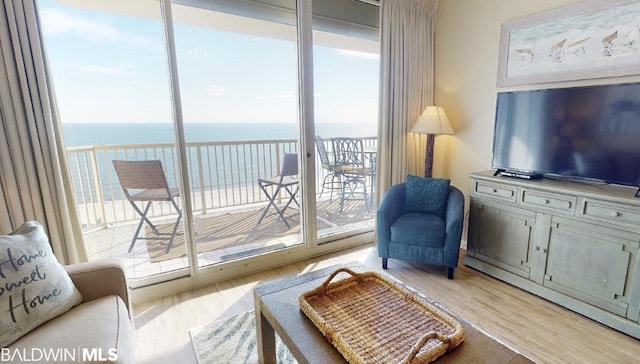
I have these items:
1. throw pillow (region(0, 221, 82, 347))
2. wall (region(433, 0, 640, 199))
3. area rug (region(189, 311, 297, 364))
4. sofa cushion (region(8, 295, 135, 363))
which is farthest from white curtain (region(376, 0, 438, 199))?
throw pillow (region(0, 221, 82, 347))

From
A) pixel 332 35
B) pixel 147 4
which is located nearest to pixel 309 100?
pixel 332 35

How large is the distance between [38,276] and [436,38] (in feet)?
11.7

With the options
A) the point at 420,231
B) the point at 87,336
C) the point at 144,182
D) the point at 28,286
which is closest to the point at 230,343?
the point at 87,336

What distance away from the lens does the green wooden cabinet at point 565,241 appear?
183 centimetres

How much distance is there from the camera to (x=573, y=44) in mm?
2219

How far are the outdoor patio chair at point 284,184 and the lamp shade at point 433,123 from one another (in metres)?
1.21

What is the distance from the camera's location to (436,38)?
3189 mm

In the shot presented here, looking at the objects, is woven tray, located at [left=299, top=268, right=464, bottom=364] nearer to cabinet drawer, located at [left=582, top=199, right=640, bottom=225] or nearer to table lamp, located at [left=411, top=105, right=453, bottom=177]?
cabinet drawer, located at [left=582, top=199, right=640, bottom=225]

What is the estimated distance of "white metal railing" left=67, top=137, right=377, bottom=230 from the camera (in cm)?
249

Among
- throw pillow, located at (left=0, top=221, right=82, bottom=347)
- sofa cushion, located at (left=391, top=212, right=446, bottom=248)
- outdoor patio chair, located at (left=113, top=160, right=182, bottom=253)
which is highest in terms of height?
outdoor patio chair, located at (left=113, top=160, right=182, bottom=253)

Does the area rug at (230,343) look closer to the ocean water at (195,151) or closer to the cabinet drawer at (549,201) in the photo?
the ocean water at (195,151)

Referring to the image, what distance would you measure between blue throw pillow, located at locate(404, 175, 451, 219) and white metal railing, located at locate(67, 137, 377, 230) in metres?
0.71

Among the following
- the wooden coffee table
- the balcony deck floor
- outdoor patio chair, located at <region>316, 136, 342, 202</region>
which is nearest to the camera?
the wooden coffee table

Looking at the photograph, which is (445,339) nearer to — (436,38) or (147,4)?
(147,4)
